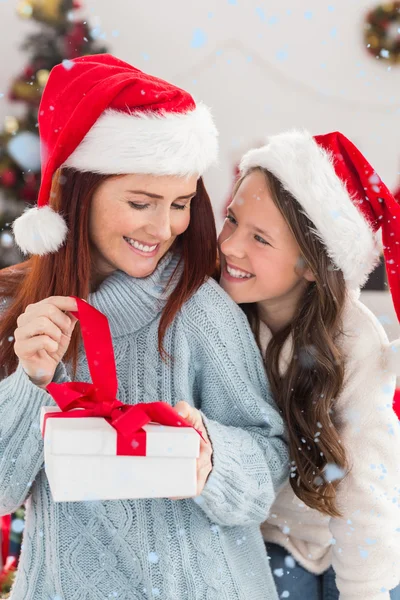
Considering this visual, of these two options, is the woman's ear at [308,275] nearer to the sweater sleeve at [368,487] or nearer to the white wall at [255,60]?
the sweater sleeve at [368,487]

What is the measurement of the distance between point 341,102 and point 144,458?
1672mm

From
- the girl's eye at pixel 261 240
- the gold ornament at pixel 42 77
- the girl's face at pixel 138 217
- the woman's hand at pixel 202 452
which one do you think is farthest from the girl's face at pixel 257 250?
the gold ornament at pixel 42 77

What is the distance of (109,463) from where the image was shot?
2.76 feet

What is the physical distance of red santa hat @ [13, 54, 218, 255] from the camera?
106cm

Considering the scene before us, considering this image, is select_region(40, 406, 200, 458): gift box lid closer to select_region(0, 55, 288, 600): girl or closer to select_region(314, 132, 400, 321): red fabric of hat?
select_region(0, 55, 288, 600): girl

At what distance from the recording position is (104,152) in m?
1.07

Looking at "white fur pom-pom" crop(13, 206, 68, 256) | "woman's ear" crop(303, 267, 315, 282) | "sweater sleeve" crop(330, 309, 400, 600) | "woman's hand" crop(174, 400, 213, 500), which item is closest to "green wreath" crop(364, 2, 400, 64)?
"woman's ear" crop(303, 267, 315, 282)

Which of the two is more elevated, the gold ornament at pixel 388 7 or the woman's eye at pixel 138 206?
the gold ornament at pixel 388 7

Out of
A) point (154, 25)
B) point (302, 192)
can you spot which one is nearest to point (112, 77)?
point (302, 192)

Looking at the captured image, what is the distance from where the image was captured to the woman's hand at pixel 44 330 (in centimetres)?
97

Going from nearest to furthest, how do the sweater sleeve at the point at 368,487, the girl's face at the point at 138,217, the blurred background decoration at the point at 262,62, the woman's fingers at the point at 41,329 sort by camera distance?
the woman's fingers at the point at 41,329
the girl's face at the point at 138,217
the sweater sleeve at the point at 368,487
the blurred background decoration at the point at 262,62

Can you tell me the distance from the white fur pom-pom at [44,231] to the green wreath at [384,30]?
4.34 ft

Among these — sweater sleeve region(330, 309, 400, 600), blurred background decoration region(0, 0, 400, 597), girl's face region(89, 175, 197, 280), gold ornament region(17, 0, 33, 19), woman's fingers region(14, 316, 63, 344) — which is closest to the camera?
woman's fingers region(14, 316, 63, 344)

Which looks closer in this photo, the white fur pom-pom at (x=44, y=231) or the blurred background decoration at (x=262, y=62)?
the white fur pom-pom at (x=44, y=231)
